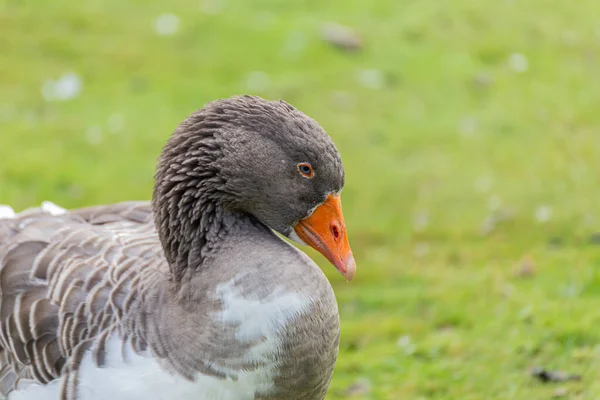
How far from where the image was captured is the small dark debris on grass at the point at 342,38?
1155cm

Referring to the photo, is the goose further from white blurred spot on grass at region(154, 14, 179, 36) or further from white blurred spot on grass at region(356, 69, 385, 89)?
white blurred spot on grass at region(154, 14, 179, 36)

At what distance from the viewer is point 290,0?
12820 millimetres

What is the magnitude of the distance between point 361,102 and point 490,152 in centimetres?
173

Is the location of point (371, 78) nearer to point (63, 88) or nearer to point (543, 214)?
point (543, 214)

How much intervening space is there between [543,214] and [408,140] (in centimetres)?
199

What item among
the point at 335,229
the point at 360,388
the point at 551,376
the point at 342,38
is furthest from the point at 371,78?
the point at 335,229

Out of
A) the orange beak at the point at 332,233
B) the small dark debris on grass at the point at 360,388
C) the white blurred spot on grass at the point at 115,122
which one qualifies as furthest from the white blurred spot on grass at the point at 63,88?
the orange beak at the point at 332,233

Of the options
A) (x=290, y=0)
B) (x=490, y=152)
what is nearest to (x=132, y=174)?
(x=490, y=152)

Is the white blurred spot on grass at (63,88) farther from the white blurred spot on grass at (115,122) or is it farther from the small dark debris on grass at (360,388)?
the small dark debris on grass at (360,388)

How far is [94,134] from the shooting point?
9969 millimetres

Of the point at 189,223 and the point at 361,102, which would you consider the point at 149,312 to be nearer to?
the point at 189,223

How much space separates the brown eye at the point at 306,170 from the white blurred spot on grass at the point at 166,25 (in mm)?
7989

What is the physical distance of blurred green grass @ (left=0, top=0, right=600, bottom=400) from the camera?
6.43 m

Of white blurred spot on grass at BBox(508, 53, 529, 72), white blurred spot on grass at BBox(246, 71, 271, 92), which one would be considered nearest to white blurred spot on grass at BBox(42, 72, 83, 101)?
white blurred spot on grass at BBox(246, 71, 271, 92)
